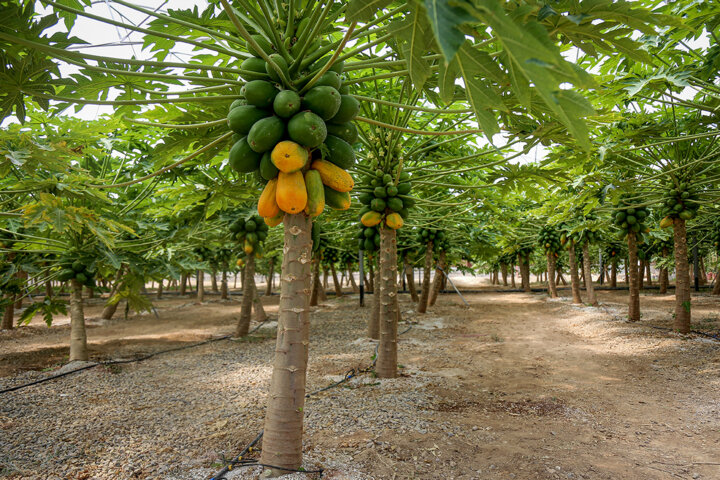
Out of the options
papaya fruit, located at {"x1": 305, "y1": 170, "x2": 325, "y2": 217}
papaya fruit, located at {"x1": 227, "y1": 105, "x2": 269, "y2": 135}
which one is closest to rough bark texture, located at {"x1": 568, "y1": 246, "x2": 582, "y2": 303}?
papaya fruit, located at {"x1": 305, "y1": 170, "x2": 325, "y2": 217}

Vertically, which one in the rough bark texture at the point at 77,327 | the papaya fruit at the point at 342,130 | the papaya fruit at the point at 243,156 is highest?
the papaya fruit at the point at 342,130

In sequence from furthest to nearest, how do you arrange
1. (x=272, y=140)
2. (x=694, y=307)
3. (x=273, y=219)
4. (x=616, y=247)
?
(x=616, y=247) < (x=694, y=307) < (x=273, y=219) < (x=272, y=140)

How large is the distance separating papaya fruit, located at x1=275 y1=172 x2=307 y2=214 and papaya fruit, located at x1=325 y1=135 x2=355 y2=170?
33cm

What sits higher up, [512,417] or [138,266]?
[138,266]

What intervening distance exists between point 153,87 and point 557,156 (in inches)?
168

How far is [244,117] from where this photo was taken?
2.72 m

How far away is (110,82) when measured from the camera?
338 centimetres

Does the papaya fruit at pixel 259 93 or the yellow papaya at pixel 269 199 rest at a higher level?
the papaya fruit at pixel 259 93

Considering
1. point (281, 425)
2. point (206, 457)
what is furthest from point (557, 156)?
point (206, 457)

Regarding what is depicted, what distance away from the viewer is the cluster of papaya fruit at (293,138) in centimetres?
261

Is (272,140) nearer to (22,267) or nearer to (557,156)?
(557,156)

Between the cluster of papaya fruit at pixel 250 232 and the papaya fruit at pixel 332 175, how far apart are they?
7.37 m

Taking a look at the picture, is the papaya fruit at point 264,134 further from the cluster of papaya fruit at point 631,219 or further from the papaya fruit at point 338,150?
the cluster of papaya fruit at point 631,219

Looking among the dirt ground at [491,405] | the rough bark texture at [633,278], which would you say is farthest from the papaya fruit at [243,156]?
the rough bark texture at [633,278]
